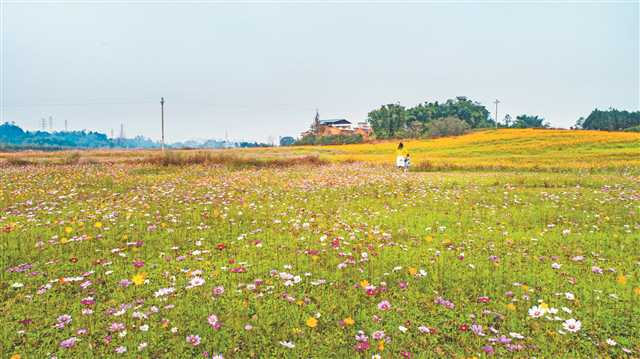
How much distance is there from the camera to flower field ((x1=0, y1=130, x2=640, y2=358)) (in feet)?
12.5

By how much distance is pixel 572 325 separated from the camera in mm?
4031

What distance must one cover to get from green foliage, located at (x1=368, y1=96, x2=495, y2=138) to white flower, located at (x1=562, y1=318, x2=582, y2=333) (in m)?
96.9

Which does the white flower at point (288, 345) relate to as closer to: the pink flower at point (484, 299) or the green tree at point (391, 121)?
the pink flower at point (484, 299)

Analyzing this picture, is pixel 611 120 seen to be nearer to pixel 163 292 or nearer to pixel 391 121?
pixel 391 121

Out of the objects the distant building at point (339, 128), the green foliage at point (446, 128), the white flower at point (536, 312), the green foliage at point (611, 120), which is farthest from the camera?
the distant building at point (339, 128)

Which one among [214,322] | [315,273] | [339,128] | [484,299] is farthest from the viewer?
[339,128]

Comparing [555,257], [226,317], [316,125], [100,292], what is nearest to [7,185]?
[100,292]

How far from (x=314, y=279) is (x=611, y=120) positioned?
12810 centimetres

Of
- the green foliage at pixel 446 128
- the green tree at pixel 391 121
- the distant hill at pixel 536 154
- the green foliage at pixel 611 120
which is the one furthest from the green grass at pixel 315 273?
the green foliage at pixel 611 120

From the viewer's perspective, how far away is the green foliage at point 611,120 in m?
96.2

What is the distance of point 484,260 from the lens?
6152 mm

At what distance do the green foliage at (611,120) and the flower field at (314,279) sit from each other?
113707mm

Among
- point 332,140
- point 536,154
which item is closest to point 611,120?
point 332,140

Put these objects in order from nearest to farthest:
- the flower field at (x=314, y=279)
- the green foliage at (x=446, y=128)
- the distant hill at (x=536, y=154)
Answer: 1. the flower field at (x=314, y=279)
2. the distant hill at (x=536, y=154)
3. the green foliage at (x=446, y=128)
